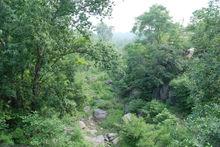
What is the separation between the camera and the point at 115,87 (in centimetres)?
2922

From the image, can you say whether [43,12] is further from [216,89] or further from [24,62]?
[216,89]

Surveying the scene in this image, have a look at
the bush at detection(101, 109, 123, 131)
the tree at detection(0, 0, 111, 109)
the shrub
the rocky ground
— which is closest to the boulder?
the rocky ground

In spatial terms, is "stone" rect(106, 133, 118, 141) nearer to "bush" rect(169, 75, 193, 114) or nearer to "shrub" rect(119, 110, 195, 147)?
"shrub" rect(119, 110, 195, 147)

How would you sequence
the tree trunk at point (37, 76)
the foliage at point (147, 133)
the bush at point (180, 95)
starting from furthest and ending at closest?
the bush at point (180, 95)
the foliage at point (147, 133)
the tree trunk at point (37, 76)

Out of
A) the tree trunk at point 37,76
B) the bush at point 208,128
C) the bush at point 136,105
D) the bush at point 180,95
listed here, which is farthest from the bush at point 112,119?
the bush at point 208,128

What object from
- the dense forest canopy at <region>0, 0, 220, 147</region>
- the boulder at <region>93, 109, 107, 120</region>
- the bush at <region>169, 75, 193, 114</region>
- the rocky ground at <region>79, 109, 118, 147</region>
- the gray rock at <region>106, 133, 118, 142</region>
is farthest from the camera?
the boulder at <region>93, 109, 107, 120</region>

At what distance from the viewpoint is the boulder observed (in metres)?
25.1

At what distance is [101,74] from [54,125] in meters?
20.5

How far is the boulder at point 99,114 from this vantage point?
25141mm

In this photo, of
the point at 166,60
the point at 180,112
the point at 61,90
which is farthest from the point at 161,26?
the point at 61,90

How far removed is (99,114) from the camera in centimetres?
2542

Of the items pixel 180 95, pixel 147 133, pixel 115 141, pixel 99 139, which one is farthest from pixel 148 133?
pixel 180 95

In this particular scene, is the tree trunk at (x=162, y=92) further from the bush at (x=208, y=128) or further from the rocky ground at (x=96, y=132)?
the bush at (x=208, y=128)

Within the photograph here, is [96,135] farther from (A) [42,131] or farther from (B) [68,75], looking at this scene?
(A) [42,131]
